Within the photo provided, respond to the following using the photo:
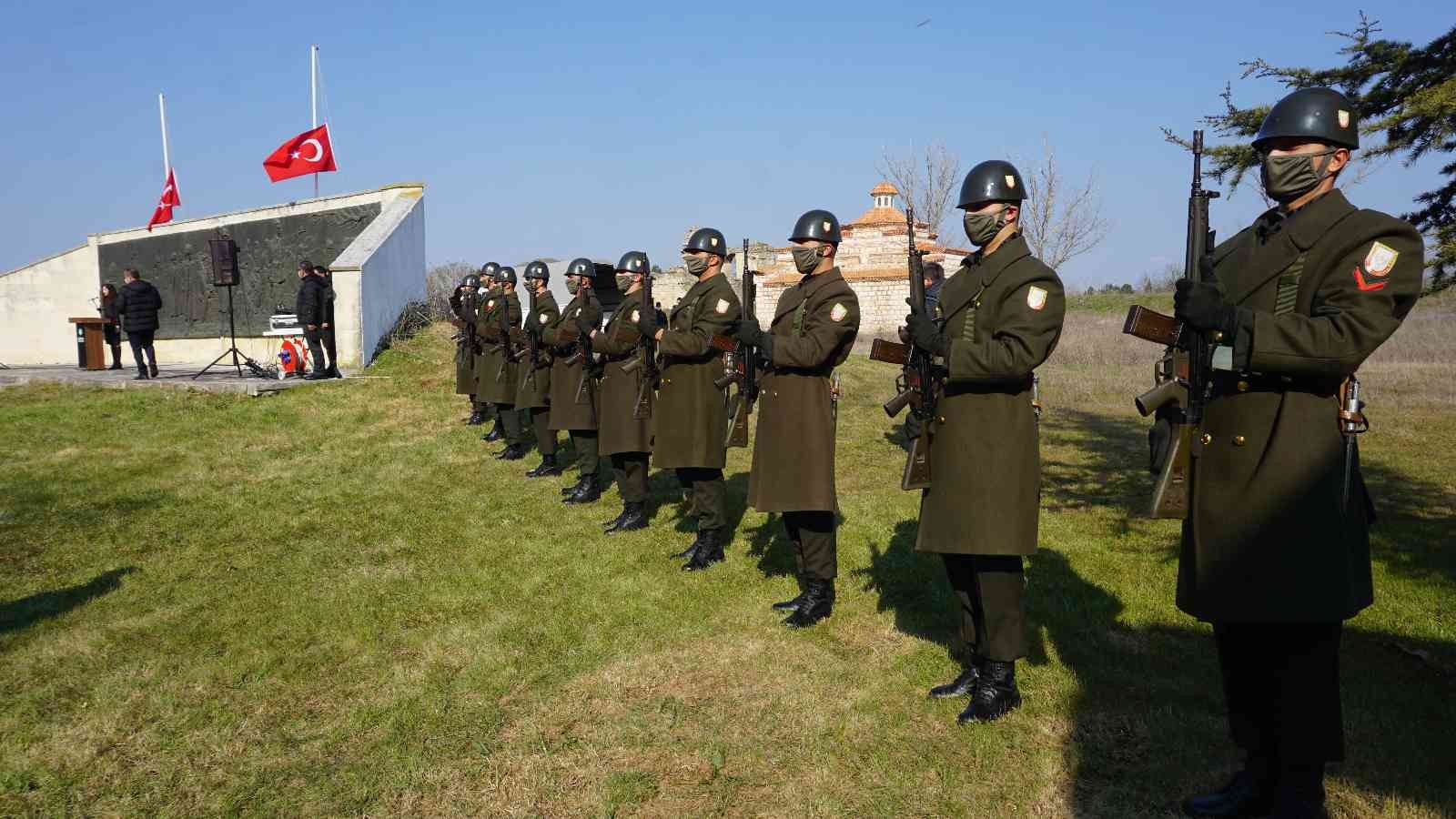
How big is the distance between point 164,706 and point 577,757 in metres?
2.23

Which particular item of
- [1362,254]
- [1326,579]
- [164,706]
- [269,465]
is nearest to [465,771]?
[164,706]

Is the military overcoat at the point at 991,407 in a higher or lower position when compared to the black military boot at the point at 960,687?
higher

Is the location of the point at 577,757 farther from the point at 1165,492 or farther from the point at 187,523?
the point at 187,523

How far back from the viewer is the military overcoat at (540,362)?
979cm

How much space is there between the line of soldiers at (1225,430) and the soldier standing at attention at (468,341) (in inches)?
257

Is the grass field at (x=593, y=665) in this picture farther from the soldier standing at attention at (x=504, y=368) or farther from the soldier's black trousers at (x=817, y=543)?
the soldier standing at attention at (x=504, y=368)

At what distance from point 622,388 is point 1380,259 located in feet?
18.5

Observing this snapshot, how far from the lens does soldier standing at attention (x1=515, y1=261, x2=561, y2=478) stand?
9820 millimetres

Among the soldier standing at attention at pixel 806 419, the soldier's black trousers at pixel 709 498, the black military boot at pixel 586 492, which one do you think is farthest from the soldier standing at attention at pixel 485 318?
the soldier standing at attention at pixel 806 419

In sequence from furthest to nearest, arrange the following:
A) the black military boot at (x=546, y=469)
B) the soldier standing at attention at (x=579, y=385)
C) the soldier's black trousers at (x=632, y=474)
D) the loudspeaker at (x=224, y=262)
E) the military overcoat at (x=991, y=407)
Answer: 1. the loudspeaker at (x=224, y=262)
2. the black military boot at (x=546, y=469)
3. the soldier standing at attention at (x=579, y=385)
4. the soldier's black trousers at (x=632, y=474)
5. the military overcoat at (x=991, y=407)

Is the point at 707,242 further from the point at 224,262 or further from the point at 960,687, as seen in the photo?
the point at 224,262

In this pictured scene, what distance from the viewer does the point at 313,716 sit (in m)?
4.42

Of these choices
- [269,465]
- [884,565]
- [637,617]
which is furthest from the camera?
[269,465]

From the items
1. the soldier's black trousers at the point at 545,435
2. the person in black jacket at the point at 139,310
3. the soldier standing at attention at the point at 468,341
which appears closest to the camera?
the soldier's black trousers at the point at 545,435
